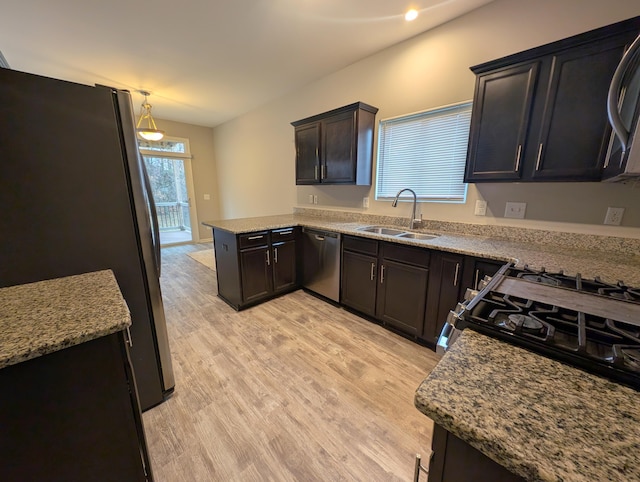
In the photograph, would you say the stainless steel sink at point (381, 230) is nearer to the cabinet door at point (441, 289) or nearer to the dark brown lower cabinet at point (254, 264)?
the cabinet door at point (441, 289)

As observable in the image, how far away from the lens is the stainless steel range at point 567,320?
61 centimetres

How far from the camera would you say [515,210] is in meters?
2.04

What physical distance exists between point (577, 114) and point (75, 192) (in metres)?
2.82

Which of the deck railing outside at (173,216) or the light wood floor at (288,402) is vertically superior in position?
the deck railing outside at (173,216)

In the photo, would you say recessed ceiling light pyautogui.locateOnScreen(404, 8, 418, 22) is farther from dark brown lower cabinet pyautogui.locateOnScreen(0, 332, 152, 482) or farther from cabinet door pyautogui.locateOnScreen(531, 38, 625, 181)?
dark brown lower cabinet pyautogui.locateOnScreen(0, 332, 152, 482)

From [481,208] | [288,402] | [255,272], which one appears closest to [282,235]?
[255,272]

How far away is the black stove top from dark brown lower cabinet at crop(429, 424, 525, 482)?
0.34 meters

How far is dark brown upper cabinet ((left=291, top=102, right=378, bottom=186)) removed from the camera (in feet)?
8.87

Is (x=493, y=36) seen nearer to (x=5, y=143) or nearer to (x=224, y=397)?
(x=5, y=143)

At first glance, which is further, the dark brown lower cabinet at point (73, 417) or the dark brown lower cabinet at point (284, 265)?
the dark brown lower cabinet at point (284, 265)

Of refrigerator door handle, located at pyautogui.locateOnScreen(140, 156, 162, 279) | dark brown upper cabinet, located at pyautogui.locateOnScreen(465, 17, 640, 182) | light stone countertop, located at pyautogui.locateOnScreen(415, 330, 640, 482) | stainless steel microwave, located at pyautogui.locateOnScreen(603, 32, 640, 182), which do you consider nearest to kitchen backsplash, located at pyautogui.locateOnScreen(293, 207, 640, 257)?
dark brown upper cabinet, located at pyautogui.locateOnScreen(465, 17, 640, 182)

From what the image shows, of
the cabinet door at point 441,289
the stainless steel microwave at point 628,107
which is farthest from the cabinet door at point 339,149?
the stainless steel microwave at point 628,107

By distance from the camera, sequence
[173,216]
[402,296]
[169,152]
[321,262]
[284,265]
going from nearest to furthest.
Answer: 1. [402,296]
2. [321,262]
3. [284,265]
4. [169,152]
5. [173,216]

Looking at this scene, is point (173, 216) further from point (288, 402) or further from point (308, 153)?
point (288, 402)
